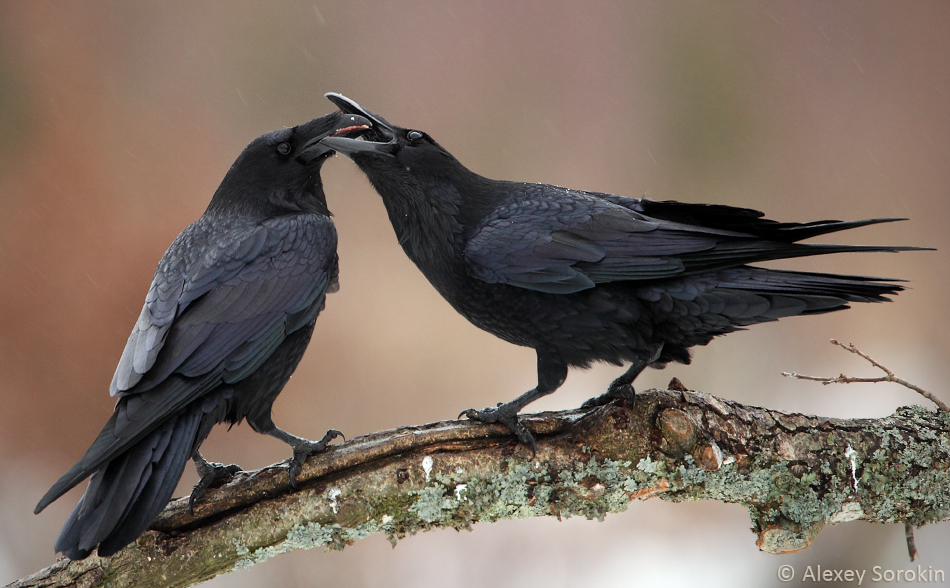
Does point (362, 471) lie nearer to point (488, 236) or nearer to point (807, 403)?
point (488, 236)

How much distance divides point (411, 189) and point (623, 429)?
3.89ft

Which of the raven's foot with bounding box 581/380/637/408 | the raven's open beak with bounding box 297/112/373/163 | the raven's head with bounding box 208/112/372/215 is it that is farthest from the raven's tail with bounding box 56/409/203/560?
the raven's foot with bounding box 581/380/637/408

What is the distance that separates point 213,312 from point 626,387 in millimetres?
1471

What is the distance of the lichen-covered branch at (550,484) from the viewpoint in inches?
102

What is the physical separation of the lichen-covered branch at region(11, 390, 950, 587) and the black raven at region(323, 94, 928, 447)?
0.50 feet

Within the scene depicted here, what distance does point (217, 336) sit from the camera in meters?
2.52

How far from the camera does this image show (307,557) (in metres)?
4.61

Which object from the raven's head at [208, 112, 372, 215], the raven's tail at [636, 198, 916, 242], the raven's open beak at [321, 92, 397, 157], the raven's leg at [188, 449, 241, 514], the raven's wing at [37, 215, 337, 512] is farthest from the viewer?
the raven's head at [208, 112, 372, 215]

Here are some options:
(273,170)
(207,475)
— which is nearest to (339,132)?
(273,170)

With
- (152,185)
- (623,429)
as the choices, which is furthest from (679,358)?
(152,185)

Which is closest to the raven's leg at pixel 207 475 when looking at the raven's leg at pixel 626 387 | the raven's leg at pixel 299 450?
the raven's leg at pixel 299 450

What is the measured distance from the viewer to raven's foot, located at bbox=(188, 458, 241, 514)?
266 cm

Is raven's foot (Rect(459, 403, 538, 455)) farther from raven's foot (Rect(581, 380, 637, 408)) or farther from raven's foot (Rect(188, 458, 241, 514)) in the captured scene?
raven's foot (Rect(188, 458, 241, 514))

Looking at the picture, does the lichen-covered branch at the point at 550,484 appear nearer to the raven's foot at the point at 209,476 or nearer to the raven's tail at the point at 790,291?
the raven's foot at the point at 209,476
